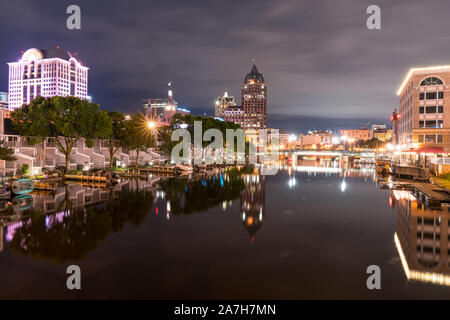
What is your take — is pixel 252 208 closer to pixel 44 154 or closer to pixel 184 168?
pixel 184 168

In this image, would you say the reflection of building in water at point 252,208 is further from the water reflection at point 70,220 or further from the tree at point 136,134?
the tree at point 136,134

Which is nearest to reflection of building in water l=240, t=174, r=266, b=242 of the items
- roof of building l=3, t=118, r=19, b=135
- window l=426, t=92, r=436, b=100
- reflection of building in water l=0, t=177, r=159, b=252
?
reflection of building in water l=0, t=177, r=159, b=252

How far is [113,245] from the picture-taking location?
16547 mm

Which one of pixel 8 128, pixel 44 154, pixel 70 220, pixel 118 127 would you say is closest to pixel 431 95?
pixel 118 127

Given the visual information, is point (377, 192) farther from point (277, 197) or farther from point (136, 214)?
point (136, 214)

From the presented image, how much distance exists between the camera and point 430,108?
71.9 meters

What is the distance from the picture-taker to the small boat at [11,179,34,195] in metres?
28.2

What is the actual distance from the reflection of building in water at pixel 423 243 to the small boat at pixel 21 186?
3061 centimetres

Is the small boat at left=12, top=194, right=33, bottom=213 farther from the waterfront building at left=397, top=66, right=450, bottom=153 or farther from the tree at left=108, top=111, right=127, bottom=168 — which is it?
the waterfront building at left=397, top=66, right=450, bottom=153

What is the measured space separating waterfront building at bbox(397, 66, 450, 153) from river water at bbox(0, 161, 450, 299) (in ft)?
169

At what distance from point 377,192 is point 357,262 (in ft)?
84.4

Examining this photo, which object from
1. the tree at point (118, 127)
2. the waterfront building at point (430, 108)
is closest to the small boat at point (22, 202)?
the tree at point (118, 127)

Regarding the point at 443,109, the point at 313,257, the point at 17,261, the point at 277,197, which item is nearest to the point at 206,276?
the point at 313,257

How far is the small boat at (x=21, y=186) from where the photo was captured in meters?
28.2
